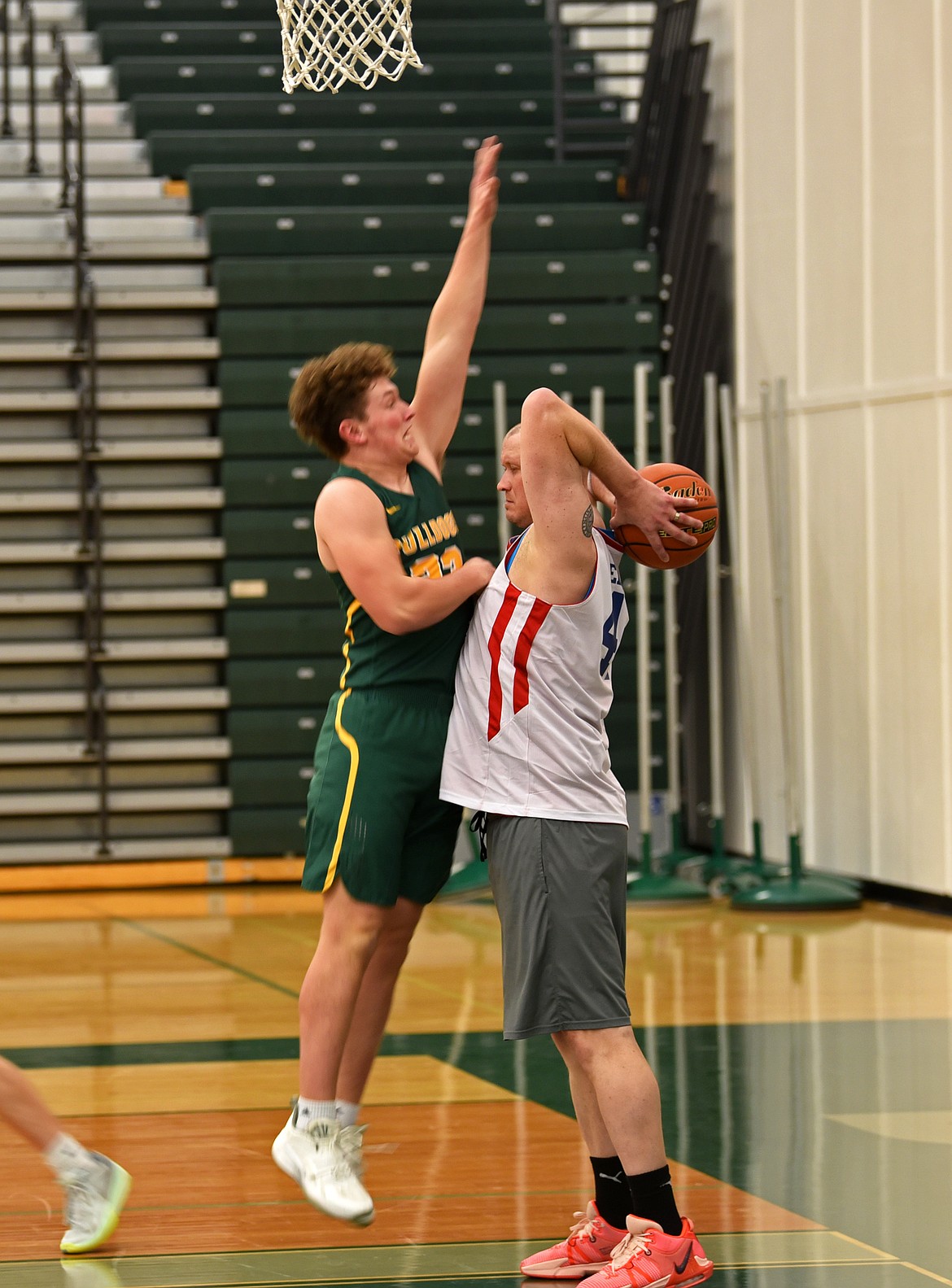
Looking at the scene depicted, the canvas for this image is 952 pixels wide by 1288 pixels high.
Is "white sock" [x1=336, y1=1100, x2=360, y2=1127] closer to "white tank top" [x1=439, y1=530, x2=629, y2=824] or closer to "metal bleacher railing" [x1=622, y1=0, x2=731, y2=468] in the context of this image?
"white tank top" [x1=439, y1=530, x2=629, y2=824]

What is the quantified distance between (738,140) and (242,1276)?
7.79 m

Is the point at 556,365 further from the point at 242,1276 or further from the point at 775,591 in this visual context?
the point at 242,1276

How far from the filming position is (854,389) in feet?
28.6

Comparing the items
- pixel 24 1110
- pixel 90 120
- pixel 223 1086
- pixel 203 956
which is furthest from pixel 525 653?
pixel 90 120

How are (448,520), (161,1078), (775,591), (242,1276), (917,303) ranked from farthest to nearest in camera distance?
(775,591)
(917,303)
(161,1078)
(448,520)
(242,1276)

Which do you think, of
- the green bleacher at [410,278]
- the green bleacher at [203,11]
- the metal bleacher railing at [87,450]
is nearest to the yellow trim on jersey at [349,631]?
the metal bleacher railing at [87,450]

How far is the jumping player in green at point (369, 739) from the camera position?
3447mm

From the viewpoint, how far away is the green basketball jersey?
3.55 meters

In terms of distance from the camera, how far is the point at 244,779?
389 inches

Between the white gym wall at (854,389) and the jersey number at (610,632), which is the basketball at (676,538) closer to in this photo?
the jersey number at (610,632)

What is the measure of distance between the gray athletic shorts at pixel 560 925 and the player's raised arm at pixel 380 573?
42cm

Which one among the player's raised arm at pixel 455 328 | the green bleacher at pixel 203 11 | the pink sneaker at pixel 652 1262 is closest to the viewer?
the pink sneaker at pixel 652 1262

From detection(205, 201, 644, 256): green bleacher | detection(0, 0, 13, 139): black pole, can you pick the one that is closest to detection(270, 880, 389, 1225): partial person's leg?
detection(205, 201, 644, 256): green bleacher

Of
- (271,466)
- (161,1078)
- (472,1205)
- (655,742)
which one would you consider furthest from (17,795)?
(472,1205)
